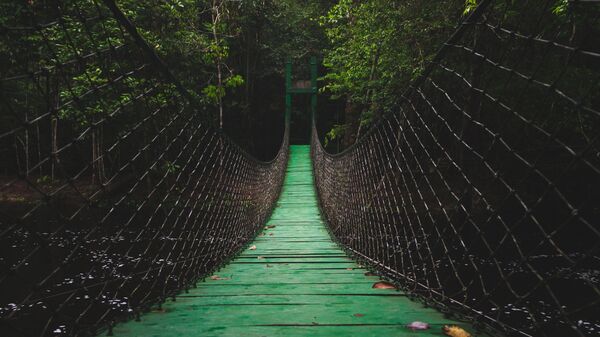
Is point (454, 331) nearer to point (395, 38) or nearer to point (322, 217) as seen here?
point (322, 217)

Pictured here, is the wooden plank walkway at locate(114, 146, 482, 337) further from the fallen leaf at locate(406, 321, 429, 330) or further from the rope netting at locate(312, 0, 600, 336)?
the rope netting at locate(312, 0, 600, 336)

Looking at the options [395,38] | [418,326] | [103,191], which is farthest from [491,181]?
[395,38]

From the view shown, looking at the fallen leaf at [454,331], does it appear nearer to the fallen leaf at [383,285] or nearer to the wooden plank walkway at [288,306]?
the wooden plank walkway at [288,306]

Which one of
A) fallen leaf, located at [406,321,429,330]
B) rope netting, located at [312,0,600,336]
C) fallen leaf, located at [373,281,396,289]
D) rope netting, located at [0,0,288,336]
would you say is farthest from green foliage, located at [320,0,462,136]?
fallen leaf, located at [406,321,429,330]

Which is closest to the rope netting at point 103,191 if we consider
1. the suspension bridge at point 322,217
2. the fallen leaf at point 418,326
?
the suspension bridge at point 322,217

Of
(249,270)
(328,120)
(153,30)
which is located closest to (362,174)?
(249,270)

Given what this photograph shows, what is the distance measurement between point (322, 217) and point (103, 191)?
3336 millimetres

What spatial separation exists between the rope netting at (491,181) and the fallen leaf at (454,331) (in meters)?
0.08

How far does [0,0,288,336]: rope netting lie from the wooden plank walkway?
0.10m

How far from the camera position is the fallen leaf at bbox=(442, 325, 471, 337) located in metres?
0.82

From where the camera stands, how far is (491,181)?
1794mm

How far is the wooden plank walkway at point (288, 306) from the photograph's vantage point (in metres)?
0.89

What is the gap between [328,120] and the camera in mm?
13766

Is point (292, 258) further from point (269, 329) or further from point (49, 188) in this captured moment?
point (49, 188)
